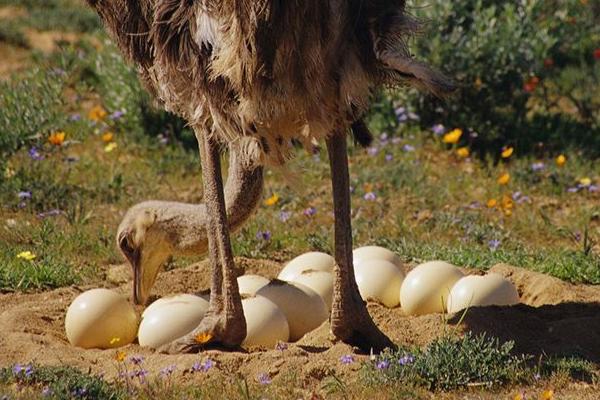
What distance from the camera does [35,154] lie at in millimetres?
8578

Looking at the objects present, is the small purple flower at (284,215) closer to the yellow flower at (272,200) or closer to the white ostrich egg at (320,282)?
the yellow flower at (272,200)

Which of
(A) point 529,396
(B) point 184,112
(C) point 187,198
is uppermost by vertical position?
(B) point 184,112

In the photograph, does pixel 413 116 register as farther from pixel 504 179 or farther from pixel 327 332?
pixel 327 332

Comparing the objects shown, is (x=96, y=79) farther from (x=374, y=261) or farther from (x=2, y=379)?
(x=2, y=379)

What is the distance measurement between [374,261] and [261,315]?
0.89 metres

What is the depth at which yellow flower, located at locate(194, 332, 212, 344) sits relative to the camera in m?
5.41

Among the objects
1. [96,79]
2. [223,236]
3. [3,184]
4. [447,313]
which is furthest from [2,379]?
[96,79]

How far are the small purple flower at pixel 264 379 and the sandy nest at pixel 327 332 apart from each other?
5 centimetres

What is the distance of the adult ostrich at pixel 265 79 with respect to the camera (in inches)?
191

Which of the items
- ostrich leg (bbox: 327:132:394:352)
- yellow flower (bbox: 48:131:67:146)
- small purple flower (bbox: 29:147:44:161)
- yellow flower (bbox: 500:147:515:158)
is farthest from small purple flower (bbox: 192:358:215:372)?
yellow flower (bbox: 500:147:515:158)

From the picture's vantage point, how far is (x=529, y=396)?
471 centimetres

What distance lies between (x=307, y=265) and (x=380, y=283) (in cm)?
43

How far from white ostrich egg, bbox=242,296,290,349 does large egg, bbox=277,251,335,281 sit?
65cm

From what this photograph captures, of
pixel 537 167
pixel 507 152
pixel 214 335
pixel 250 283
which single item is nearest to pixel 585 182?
pixel 537 167
